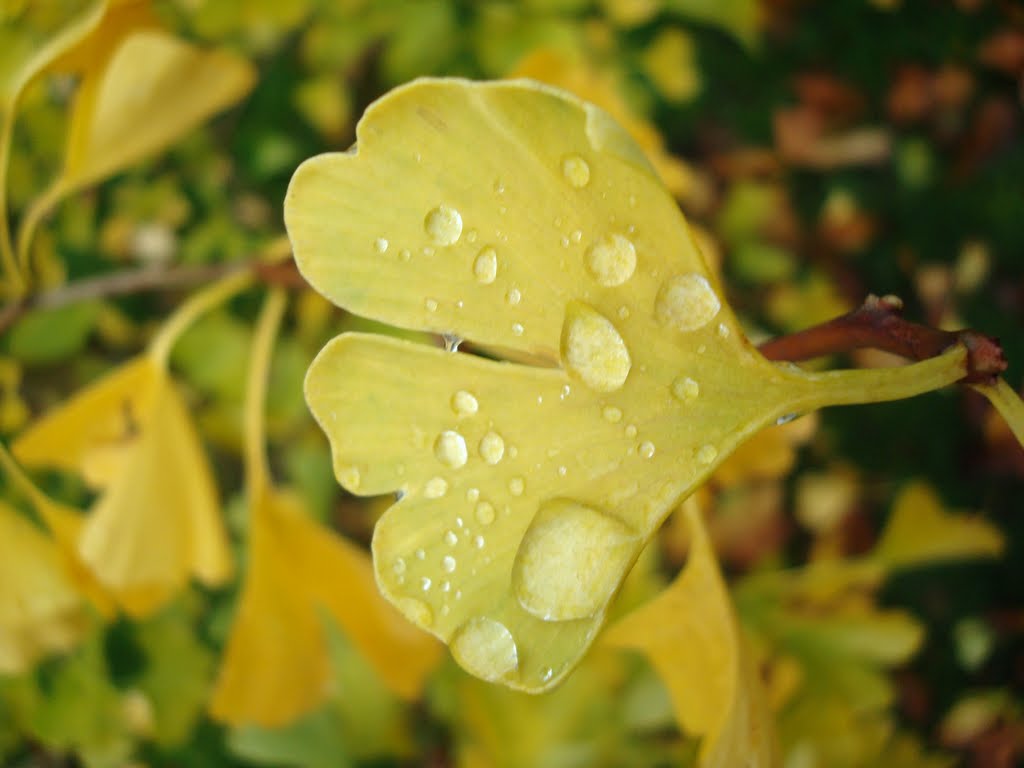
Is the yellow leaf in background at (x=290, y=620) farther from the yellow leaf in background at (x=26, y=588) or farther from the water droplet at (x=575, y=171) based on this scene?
the water droplet at (x=575, y=171)

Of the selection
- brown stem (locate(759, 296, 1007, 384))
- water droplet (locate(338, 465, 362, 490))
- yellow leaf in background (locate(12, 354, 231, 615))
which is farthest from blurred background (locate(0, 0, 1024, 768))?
water droplet (locate(338, 465, 362, 490))

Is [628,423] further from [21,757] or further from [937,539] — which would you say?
[21,757]

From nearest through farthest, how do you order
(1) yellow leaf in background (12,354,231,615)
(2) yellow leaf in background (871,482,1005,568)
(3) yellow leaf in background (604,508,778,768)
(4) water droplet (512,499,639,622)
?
(4) water droplet (512,499,639,622) → (3) yellow leaf in background (604,508,778,768) → (1) yellow leaf in background (12,354,231,615) → (2) yellow leaf in background (871,482,1005,568)

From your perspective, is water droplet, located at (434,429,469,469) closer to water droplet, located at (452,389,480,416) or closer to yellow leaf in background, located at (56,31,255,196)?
water droplet, located at (452,389,480,416)

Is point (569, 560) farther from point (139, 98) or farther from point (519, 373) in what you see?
point (139, 98)

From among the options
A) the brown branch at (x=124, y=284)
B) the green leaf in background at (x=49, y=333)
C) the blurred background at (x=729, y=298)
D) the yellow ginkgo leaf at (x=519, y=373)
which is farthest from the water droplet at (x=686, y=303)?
the green leaf in background at (x=49, y=333)

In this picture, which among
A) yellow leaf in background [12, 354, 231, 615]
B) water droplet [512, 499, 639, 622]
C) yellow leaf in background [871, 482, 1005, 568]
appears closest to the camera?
water droplet [512, 499, 639, 622]

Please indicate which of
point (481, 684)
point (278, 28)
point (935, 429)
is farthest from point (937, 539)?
point (278, 28)
